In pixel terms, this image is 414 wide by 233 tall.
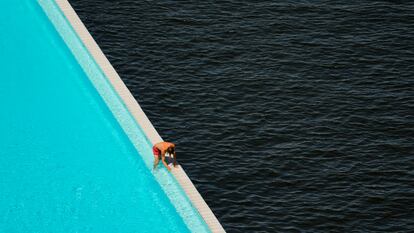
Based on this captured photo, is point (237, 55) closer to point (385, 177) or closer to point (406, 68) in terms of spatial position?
point (406, 68)

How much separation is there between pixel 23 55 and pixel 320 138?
44.1 ft

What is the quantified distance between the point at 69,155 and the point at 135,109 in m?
3.19

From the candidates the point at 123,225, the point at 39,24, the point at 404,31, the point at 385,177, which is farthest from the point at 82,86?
the point at 404,31

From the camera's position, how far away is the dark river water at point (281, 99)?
35688 millimetres

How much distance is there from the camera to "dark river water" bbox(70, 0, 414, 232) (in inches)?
1405

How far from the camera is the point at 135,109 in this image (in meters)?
36.8

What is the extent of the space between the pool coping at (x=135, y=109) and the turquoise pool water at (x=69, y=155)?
0.83ft

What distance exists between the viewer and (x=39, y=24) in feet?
146

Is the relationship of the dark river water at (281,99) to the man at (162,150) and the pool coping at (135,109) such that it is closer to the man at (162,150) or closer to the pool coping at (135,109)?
the pool coping at (135,109)

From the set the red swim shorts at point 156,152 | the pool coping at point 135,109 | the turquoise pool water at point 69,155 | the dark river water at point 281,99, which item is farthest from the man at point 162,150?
the dark river water at point 281,99

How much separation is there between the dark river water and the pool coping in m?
2.53

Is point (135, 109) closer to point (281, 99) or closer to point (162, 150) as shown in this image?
point (162, 150)

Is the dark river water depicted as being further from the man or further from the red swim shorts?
the red swim shorts

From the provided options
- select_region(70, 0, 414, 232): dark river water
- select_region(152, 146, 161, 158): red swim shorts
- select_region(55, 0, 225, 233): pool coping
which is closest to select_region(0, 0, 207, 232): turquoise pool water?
select_region(55, 0, 225, 233): pool coping
